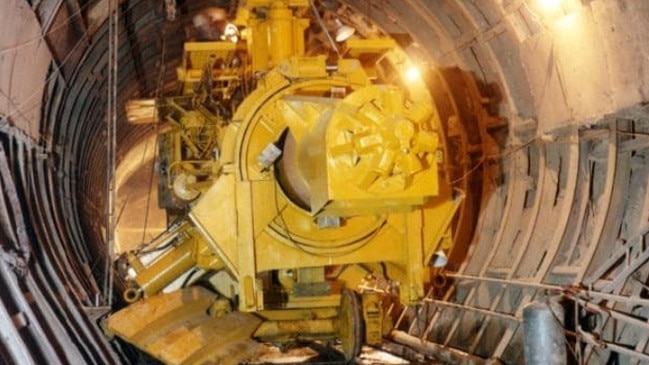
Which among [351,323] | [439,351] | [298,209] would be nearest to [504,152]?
[439,351]

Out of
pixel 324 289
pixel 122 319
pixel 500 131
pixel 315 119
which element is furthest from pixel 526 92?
pixel 122 319

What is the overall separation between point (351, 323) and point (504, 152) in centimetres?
358

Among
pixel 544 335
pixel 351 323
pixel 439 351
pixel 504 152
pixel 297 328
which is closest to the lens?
pixel 544 335

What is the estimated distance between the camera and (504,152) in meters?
9.02

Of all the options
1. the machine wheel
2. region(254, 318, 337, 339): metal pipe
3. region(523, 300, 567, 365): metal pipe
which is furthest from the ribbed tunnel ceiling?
the machine wheel

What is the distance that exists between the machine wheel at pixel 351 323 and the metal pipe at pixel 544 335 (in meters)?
1.40

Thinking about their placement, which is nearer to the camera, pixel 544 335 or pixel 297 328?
pixel 544 335

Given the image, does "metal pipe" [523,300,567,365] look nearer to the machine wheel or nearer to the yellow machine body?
the yellow machine body

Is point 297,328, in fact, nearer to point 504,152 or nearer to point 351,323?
point 351,323

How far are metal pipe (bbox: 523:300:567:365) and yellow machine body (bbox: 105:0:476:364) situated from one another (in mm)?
891

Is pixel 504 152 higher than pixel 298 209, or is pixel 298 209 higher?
pixel 504 152

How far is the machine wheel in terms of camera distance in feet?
21.0

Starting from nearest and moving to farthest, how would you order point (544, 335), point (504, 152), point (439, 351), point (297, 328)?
point (544, 335), point (297, 328), point (439, 351), point (504, 152)

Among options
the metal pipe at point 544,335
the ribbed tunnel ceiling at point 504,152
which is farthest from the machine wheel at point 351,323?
the ribbed tunnel ceiling at point 504,152
